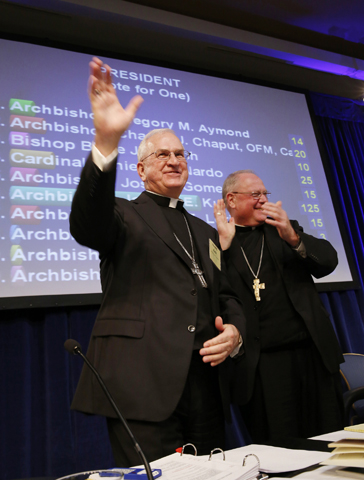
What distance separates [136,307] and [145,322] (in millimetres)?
58

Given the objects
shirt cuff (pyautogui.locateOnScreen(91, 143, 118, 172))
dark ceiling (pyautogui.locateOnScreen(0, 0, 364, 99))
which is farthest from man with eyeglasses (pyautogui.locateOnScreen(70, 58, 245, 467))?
dark ceiling (pyautogui.locateOnScreen(0, 0, 364, 99))

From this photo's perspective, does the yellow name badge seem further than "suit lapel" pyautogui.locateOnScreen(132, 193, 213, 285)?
Yes

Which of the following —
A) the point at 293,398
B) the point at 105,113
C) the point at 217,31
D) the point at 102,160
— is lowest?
the point at 293,398

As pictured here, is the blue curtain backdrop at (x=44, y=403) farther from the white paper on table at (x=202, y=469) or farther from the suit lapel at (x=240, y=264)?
the white paper on table at (x=202, y=469)

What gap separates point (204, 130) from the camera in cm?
364

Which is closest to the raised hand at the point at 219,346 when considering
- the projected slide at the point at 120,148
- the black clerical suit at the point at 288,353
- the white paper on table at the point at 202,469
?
the white paper on table at the point at 202,469

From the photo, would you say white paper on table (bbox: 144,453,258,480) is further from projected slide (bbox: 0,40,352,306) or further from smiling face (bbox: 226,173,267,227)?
projected slide (bbox: 0,40,352,306)

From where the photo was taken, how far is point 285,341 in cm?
200

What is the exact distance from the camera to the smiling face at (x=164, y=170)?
1720 mm

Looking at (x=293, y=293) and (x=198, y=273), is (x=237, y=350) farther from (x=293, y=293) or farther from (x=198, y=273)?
(x=293, y=293)

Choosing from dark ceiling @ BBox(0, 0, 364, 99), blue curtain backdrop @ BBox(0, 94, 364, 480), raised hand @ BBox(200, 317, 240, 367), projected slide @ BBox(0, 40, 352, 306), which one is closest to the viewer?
raised hand @ BBox(200, 317, 240, 367)

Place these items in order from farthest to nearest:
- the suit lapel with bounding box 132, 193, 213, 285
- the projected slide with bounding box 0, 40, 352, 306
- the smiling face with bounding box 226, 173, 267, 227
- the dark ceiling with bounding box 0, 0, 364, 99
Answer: the dark ceiling with bounding box 0, 0, 364, 99 → the projected slide with bounding box 0, 40, 352, 306 → the smiling face with bounding box 226, 173, 267, 227 → the suit lapel with bounding box 132, 193, 213, 285

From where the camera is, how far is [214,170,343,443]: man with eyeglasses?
6.39ft

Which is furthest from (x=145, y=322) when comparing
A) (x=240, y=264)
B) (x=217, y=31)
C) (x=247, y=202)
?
(x=217, y=31)
